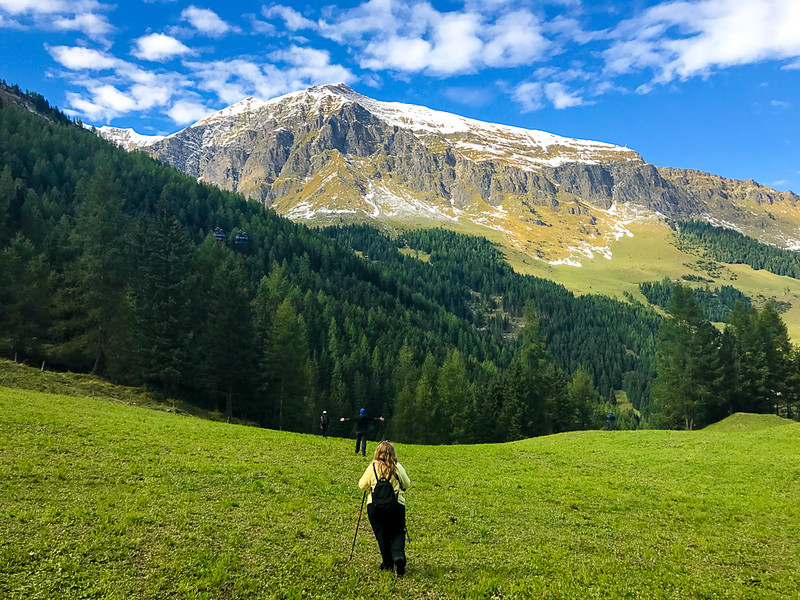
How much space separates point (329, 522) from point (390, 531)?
476 cm

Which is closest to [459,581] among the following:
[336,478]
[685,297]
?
[336,478]

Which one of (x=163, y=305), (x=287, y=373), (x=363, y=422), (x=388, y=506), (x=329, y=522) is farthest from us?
(x=287, y=373)

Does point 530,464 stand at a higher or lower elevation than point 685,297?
lower

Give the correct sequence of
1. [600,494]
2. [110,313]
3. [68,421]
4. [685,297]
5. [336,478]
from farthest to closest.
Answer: [685,297] < [110,313] < [68,421] < [600,494] < [336,478]

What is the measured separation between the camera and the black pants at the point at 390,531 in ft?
37.1

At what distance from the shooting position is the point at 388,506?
36.8 feet

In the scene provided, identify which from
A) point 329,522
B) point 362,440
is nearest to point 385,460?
point 329,522

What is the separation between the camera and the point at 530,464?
31.2m

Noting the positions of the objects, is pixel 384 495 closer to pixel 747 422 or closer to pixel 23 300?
pixel 23 300

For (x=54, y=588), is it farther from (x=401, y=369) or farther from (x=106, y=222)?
(x=401, y=369)

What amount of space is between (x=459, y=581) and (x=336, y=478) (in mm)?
11279

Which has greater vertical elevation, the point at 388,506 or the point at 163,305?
the point at 163,305

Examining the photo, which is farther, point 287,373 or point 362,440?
point 287,373

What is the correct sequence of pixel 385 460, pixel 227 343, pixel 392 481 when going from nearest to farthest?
pixel 392 481
pixel 385 460
pixel 227 343
